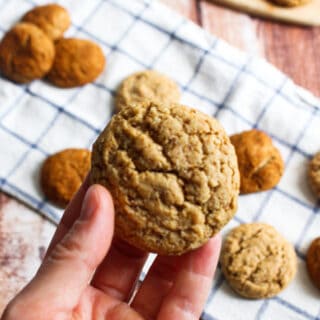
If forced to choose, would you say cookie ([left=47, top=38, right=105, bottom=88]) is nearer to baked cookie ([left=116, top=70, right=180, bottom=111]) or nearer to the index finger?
baked cookie ([left=116, top=70, right=180, bottom=111])

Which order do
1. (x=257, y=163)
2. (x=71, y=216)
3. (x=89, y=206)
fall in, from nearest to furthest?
1. (x=89, y=206)
2. (x=71, y=216)
3. (x=257, y=163)

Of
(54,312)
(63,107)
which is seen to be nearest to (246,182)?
(63,107)

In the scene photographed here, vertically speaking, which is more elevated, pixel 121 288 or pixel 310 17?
pixel 310 17

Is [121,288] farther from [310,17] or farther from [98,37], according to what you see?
[310,17]

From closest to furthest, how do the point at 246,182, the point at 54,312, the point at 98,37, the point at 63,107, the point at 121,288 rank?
the point at 54,312 < the point at 121,288 < the point at 246,182 < the point at 63,107 < the point at 98,37

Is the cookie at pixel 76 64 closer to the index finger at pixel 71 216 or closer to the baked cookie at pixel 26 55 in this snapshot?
the baked cookie at pixel 26 55

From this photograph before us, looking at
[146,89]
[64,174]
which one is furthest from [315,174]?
[64,174]

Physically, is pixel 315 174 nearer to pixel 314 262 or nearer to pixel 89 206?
pixel 314 262
